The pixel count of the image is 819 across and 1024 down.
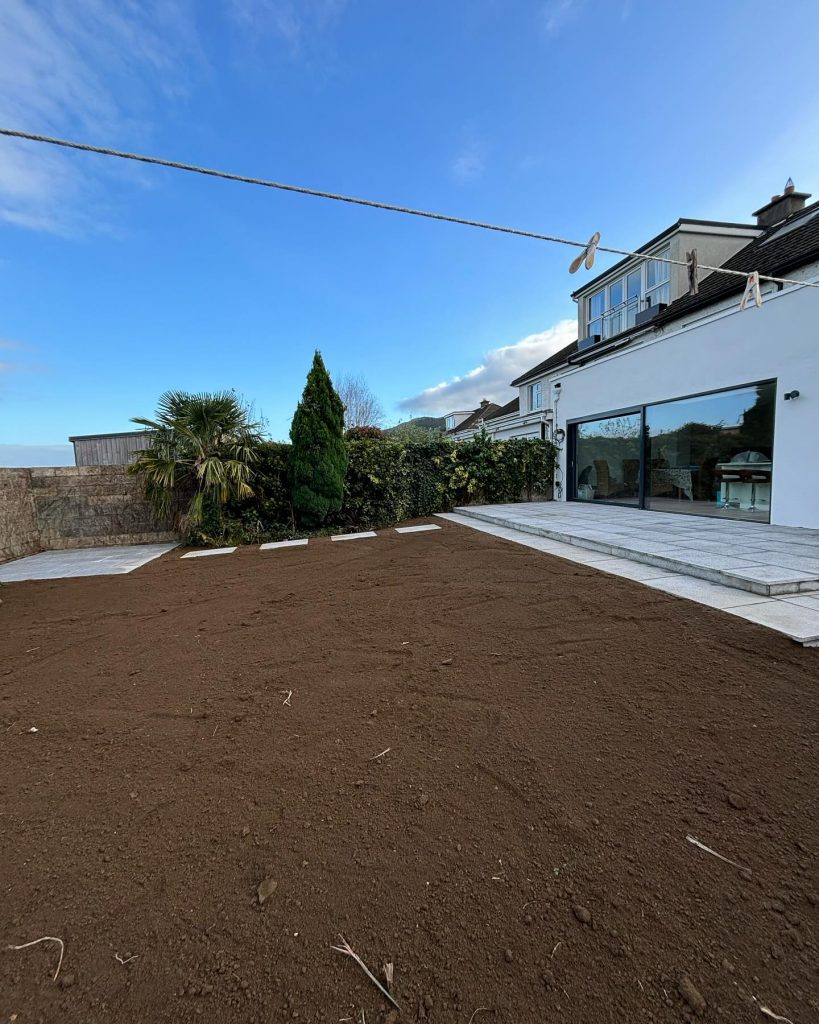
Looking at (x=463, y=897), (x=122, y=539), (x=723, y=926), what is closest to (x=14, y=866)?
(x=463, y=897)

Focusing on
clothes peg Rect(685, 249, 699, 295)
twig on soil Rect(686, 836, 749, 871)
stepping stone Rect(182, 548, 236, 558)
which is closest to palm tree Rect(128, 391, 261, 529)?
stepping stone Rect(182, 548, 236, 558)

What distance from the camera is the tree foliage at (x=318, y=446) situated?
751 centimetres

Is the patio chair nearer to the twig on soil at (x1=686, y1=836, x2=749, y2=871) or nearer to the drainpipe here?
the drainpipe

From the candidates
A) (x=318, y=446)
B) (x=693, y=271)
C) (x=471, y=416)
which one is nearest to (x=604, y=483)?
(x=693, y=271)

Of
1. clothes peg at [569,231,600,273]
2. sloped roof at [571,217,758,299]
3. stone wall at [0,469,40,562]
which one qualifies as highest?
sloped roof at [571,217,758,299]

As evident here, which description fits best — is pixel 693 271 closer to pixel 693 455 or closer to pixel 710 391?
pixel 710 391

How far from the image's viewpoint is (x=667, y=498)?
26.9 ft

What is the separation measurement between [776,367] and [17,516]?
1274cm

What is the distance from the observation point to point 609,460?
9.90 meters

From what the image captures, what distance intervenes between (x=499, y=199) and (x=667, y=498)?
241 inches

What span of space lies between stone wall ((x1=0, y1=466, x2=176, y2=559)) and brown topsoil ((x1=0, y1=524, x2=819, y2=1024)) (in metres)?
5.95

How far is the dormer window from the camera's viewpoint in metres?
11.7

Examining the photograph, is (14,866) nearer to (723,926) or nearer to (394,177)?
(723,926)

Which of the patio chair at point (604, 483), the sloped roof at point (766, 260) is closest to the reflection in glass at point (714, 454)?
the patio chair at point (604, 483)
